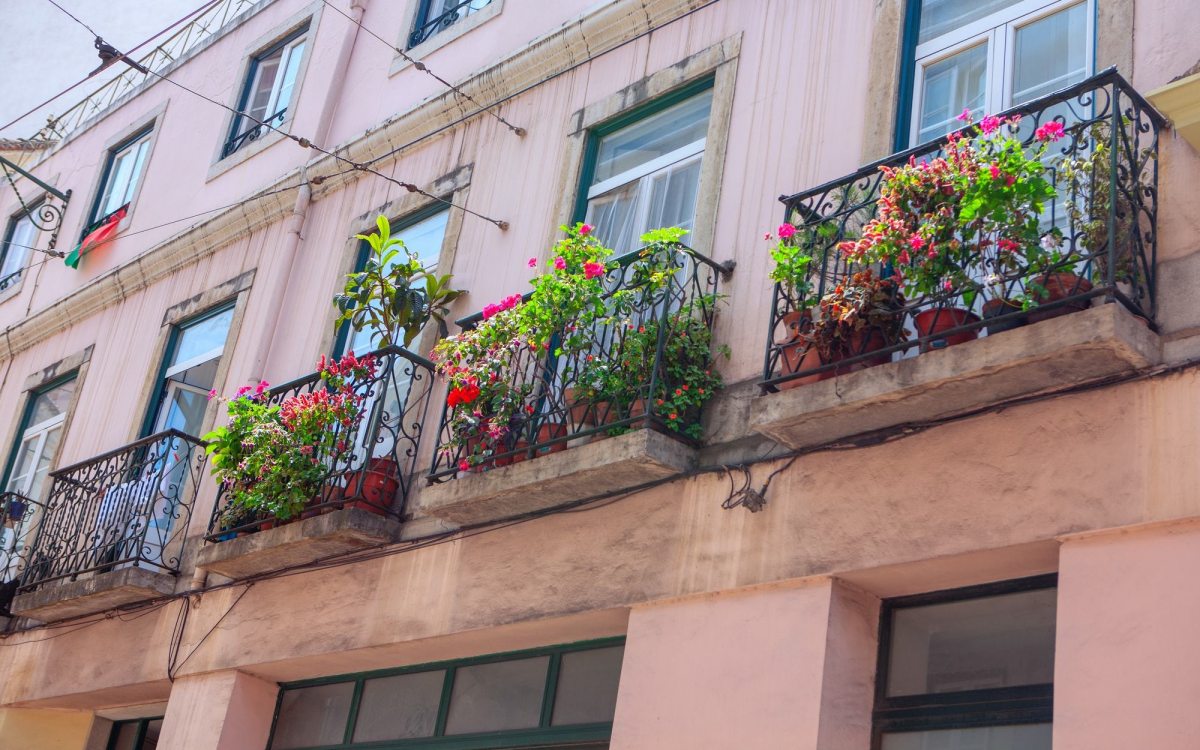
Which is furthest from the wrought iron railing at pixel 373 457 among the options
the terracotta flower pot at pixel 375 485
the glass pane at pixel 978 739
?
the glass pane at pixel 978 739

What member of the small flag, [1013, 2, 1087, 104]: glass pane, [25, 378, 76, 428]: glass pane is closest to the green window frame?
[1013, 2, 1087, 104]: glass pane

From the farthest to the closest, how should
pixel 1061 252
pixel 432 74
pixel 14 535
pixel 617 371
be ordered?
pixel 14 535 → pixel 432 74 → pixel 617 371 → pixel 1061 252

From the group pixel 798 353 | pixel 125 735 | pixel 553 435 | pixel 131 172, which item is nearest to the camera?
pixel 798 353

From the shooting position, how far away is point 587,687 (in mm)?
7867

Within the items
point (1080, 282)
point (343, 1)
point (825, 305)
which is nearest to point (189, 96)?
point (343, 1)

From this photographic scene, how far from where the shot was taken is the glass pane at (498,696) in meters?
8.12

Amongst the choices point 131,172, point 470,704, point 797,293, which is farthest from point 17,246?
point 797,293

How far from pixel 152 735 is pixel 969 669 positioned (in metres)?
7.06

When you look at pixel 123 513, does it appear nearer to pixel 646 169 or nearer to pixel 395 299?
pixel 395 299

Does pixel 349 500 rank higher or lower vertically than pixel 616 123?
lower

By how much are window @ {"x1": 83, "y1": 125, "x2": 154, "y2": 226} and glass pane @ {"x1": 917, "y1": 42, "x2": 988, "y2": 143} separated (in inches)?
372

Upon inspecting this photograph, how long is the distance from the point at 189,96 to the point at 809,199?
349 inches

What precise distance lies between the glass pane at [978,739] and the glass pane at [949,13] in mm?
3637

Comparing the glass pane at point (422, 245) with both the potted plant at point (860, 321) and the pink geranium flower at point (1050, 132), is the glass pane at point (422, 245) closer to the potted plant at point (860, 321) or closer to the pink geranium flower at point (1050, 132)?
the potted plant at point (860, 321)
